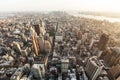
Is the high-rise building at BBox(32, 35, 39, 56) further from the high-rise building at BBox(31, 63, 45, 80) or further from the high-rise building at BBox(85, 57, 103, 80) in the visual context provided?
the high-rise building at BBox(85, 57, 103, 80)

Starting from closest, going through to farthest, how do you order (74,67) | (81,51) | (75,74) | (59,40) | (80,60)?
1. (75,74)
2. (74,67)
3. (80,60)
4. (81,51)
5. (59,40)

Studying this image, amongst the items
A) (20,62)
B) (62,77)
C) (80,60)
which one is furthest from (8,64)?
(80,60)

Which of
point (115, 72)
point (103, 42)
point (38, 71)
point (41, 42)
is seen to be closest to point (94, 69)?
point (115, 72)


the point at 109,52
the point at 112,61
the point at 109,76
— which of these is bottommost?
the point at 109,76

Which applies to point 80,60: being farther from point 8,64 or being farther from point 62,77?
point 8,64

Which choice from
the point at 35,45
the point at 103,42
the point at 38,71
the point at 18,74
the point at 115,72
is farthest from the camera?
the point at 103,42

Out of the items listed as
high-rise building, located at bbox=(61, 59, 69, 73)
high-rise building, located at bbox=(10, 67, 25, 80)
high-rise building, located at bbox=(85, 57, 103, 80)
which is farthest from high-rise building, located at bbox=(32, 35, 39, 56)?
high-rise building, located at bbox=(85, 57, 103, 80)

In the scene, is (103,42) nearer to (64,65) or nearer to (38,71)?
(64,65)

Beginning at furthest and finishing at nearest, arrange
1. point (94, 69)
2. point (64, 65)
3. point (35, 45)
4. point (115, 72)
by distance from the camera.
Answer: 1. point (35, 45)
2. point (115, 72)
3. point (64, 65)
4. point (94, 69)

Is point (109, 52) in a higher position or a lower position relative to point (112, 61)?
higher

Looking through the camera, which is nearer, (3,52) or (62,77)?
(62,77)

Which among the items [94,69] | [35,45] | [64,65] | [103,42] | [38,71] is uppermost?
[103,42]
